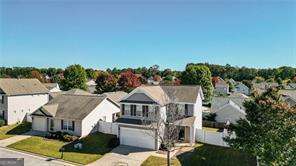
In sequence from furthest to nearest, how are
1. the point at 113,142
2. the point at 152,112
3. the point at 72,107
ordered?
the point at 72,107, the point at 152,112, the point at 113,142

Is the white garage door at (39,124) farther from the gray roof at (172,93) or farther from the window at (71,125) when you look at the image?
the gray roof at (172,93)

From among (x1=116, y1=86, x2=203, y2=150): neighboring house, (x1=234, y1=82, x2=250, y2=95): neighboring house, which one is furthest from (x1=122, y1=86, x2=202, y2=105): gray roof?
(x1=234, y1=82, x2=250, y2=95): neighboring house

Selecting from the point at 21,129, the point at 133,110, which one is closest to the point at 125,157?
the point at 133,110

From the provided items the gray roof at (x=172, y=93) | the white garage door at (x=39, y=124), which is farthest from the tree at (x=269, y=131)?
the white garage door at (x=39, y=124)

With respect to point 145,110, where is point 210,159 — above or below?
below

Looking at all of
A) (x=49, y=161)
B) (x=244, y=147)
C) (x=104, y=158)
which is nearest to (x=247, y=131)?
(x=244, y=147)

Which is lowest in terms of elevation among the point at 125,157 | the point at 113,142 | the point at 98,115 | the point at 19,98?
the point at 125,157

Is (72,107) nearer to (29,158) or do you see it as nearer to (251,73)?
(29,158)
